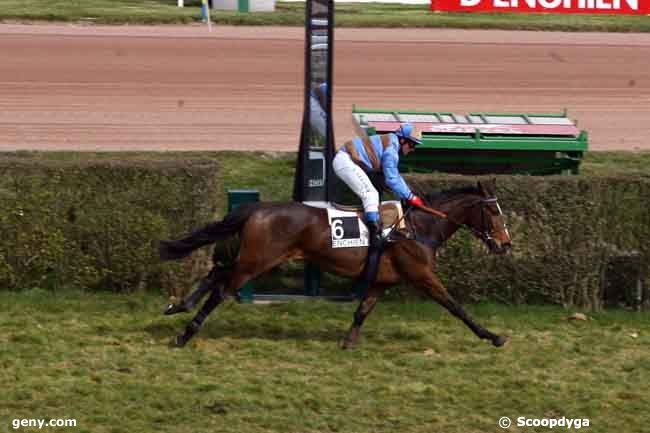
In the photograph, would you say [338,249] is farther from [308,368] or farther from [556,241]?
[556,241]

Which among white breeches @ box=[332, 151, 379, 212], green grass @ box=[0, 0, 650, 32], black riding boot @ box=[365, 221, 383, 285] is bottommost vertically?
green grass @ box=[0, 0, 650, 32]

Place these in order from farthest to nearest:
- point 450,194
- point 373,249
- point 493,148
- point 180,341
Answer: point 493,148
point 450,194
point 373,249
point 180,341

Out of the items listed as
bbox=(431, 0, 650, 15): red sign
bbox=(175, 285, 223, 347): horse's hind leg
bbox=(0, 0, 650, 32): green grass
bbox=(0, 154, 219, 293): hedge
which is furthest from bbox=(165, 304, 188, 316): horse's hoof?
bbox=(0, 0, 650, 32): green grass

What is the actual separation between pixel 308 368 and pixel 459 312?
1298mm

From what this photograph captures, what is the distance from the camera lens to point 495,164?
12.8 metres

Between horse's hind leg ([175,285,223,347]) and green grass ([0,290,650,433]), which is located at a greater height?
horse's hind leg ([175,285,223,347])

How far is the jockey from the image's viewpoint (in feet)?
30.5

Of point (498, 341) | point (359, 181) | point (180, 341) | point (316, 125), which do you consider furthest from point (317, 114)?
point (498, 341)

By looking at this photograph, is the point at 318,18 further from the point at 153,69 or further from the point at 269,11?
the point at 269,11

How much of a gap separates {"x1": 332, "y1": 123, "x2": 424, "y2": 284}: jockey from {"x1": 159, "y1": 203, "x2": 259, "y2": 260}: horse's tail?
78cm

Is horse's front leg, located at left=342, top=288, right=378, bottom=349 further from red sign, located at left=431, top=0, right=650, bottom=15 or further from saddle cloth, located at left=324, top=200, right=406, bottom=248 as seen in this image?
red sign, located at left=431, top=0, right=650, bottom=15

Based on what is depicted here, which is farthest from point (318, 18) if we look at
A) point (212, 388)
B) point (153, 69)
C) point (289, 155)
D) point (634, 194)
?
point (153, 69)

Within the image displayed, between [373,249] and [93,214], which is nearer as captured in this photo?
[373,249]

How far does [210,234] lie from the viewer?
9.38 m
